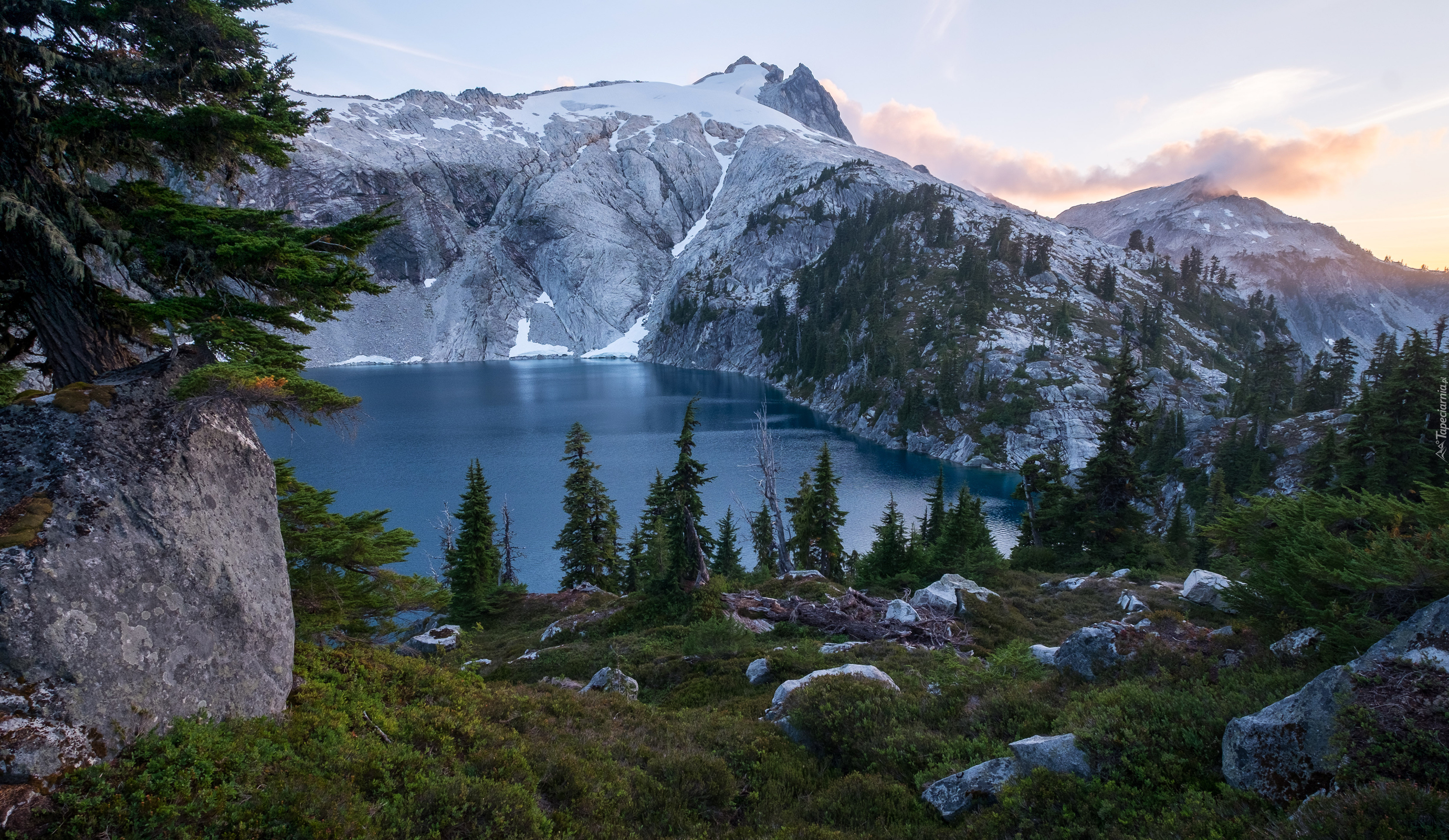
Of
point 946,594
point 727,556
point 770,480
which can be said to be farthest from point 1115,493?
point 727,556

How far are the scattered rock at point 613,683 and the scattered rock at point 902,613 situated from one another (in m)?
8.45

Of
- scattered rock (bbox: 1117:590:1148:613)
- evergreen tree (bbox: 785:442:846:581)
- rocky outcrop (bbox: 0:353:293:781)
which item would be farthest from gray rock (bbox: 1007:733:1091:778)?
evergreen tree (bbox: 785:442:846:581)

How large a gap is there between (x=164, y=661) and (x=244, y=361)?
390 cm

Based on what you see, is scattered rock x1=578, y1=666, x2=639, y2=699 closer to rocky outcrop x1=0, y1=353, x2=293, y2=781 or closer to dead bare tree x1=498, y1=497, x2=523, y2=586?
rocky outcrop x1=0, y1=353, x2=293, y2=781

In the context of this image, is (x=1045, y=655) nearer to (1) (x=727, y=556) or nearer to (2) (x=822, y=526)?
(2) (x=822, y=526)

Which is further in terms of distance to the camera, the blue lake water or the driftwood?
the blue lake water

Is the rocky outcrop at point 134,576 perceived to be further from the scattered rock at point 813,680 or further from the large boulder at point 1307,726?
the large boulder at point 1307,726

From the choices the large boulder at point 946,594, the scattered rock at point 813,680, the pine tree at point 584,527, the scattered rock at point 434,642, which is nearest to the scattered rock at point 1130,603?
the large boulder at point 946,594

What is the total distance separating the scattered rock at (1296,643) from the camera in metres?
8.23

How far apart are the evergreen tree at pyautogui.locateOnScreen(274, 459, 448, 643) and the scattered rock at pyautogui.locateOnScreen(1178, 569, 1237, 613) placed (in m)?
20.2

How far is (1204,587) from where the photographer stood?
17.3 m

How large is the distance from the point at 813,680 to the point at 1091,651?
5.32m

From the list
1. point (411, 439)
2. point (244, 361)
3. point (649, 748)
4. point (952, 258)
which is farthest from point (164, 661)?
point (952, 258)

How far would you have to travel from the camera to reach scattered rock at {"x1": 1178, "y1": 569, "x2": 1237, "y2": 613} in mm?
16359
